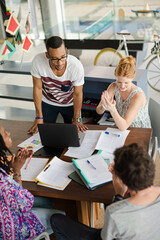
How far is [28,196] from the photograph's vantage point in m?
1.62

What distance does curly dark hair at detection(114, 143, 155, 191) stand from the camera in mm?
1269

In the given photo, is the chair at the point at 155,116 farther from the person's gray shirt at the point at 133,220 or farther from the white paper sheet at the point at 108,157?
the person's gray shirt at the point at 133,220

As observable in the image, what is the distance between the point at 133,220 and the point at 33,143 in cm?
124

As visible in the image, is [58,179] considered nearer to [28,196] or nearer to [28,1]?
[28,196]

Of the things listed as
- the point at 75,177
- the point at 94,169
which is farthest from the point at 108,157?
the point at 75,177

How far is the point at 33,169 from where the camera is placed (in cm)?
202

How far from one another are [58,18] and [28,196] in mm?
4787

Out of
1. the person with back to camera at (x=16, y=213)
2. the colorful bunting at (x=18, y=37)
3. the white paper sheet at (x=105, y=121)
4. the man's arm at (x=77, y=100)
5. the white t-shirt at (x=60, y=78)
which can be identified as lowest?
the white paper sheet at (x=105, y=121)

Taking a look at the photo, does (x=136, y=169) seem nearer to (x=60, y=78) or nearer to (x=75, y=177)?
(x=75, y=177)

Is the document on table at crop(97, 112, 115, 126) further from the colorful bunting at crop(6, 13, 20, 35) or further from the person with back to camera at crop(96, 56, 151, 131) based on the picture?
the colorful bunting at crop(6, 13, 20, 35)

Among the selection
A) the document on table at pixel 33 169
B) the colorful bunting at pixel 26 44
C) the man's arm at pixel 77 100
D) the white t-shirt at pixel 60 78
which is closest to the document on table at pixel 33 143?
the document on table at pixel 33 169

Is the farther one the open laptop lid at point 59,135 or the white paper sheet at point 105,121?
the white paper sheet at point 105,121

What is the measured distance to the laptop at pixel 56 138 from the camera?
2.09 m

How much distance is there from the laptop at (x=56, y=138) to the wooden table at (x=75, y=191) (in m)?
0.12
